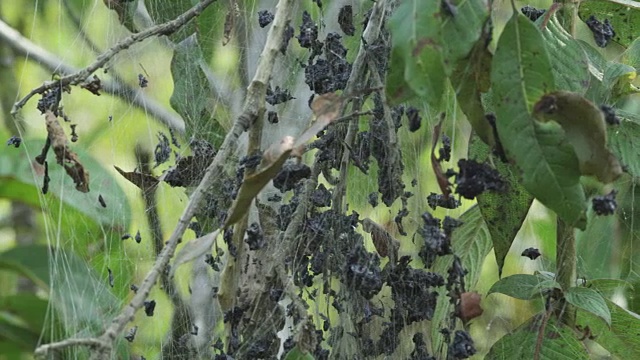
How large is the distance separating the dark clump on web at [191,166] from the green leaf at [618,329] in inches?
15.4

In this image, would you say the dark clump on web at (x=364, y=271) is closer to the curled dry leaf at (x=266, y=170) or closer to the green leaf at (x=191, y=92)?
the curled dry leaf at (x=266, y=170)

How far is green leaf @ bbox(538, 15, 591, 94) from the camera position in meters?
0.67

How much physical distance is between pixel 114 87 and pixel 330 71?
423mm

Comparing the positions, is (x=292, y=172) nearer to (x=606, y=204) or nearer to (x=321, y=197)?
(x=321, y=197)

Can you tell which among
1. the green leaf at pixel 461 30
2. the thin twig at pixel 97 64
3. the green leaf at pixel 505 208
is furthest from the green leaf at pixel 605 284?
the thin twig at pixel 97 64

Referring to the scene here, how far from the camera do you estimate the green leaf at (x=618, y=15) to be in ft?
2.80

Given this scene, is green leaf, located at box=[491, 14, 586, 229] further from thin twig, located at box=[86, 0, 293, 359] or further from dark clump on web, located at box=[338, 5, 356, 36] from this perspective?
dark clump on web, located at box=[338, 5, 356, 36]

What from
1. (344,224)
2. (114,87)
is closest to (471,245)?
(344,224)

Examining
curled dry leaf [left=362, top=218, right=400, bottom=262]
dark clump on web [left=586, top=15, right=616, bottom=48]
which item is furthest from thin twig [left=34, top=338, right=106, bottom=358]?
dark clump on web [left=586, top=15, right=616, bottom=48]


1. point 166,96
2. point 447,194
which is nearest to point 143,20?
point 166,96

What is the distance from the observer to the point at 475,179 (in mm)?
577

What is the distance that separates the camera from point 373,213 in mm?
881

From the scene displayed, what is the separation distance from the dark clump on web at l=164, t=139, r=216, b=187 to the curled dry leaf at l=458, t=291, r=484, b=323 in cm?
29

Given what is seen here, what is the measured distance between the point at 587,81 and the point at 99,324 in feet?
1.76
